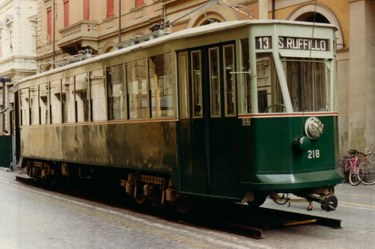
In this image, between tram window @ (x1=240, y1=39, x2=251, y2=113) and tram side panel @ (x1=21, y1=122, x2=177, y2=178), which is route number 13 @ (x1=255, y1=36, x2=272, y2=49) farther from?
tram side panel @ (x1=21, y1=122, x2=177, y2=178)

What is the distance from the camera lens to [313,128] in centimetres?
940

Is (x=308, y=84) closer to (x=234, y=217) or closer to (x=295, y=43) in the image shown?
(x=295, y=43)

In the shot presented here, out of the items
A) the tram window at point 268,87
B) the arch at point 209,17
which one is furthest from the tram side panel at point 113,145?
the arch at point 209,17

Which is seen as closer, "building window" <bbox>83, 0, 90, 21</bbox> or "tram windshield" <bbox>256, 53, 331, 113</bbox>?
"tram windshield" <bbox>256, 53, 331, 113</bbox>

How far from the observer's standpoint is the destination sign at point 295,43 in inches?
364

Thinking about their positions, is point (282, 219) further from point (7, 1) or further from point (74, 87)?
point (7, 1)

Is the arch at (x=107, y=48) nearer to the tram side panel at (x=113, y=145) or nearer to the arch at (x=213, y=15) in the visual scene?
the arch at (x=213, y=15)

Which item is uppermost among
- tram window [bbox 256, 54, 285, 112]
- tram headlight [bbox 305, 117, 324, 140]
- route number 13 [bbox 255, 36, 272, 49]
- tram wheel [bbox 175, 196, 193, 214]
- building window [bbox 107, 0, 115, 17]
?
building window [bbox 107, 0, 115, 17]

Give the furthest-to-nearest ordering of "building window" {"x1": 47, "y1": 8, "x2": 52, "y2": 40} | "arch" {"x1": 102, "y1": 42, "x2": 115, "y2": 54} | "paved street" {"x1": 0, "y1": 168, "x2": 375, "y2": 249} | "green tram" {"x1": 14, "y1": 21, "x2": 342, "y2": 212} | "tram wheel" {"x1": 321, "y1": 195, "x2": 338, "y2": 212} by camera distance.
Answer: "building window" {"x1": 47, "y1": 8, "x2": 52, "y2": 40} → "arch" {"x1": 102, "y1": 42, "x2": 115, "y2": 54} → "tram wheel" {"x1": 321, "y1": 195, "x2": 338, "y2": 212} → "green tram" {"x1": 14, "y1": 21, "x2": 342, "y2": 212} → "paved street" {"x1": 0, "y1": 168, "x2": 375, "y2": 249}

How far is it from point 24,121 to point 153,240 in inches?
426

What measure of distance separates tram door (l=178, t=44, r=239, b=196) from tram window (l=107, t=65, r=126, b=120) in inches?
88.4

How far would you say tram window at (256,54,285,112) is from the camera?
9.23 meters

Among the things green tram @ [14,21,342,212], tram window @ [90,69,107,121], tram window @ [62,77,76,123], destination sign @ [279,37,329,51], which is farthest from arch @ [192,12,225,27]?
destination sign @ [279,37,329,51]

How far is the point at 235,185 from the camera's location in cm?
938
